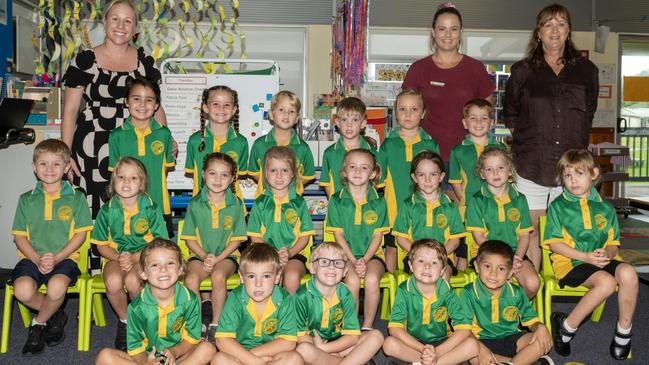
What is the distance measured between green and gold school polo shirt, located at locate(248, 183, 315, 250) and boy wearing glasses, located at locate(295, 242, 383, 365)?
43 centimetres

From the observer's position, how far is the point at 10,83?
5.05 m

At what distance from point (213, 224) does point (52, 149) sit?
0.80 meters

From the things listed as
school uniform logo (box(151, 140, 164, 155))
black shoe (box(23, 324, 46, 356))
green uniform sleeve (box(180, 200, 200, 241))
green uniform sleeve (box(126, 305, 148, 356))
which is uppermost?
school uniform logo (box(151, 140, 164, 155))

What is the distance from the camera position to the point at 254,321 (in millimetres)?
2400

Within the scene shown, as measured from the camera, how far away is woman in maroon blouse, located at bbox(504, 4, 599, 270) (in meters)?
3.11

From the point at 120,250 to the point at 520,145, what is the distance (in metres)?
2.02

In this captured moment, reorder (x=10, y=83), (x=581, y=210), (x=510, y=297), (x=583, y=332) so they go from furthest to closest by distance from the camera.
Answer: (x=10, y=83), (x=583, y=332), (x=581, y=210), (x=510, y=297)

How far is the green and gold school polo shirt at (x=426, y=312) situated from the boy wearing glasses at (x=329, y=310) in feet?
0.59

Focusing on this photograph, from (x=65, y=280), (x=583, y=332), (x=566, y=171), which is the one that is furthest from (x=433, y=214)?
(x=65, y=280)

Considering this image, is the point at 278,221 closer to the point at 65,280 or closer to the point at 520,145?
the point at 65,280

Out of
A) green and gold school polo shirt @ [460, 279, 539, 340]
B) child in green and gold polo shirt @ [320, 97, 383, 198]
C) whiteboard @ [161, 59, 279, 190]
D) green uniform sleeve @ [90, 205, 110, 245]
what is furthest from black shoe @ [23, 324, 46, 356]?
green and gold school polo shirt @ [460, 279, 539, 340]

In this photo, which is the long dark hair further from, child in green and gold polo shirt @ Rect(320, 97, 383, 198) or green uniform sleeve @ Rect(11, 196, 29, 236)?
green uniform sleeve @ Rect(11, 196, 29, 236)

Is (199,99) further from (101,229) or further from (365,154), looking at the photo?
(365,154)

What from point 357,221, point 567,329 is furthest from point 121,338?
point 567,329
